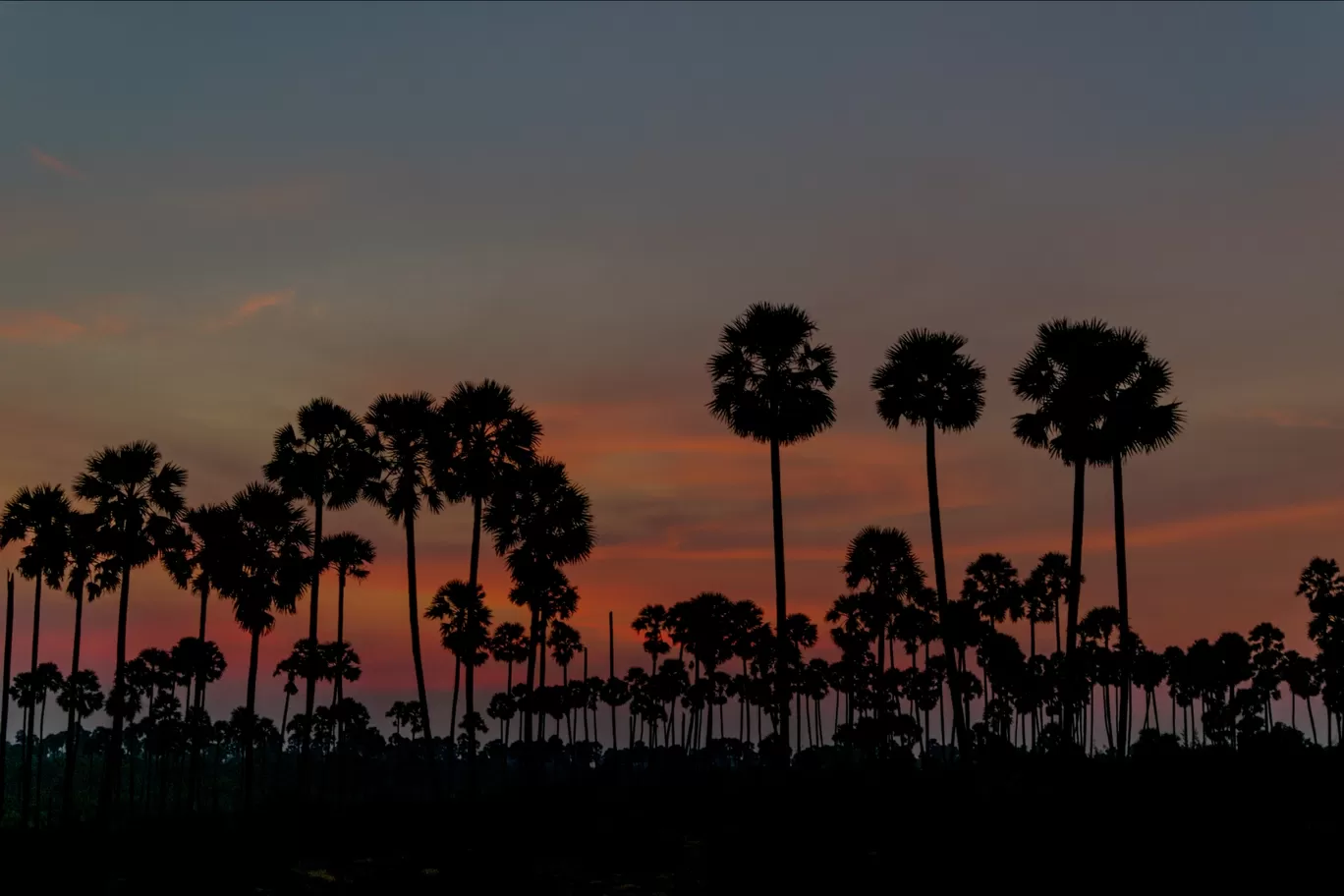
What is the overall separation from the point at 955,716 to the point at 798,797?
10.4m

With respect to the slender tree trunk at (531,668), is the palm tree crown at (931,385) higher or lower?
higher

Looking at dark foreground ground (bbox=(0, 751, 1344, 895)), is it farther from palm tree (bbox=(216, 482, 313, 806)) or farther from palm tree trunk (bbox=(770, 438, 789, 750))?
palm tree (bbox=(216, 482, 313, 806))

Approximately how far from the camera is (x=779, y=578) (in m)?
49.0

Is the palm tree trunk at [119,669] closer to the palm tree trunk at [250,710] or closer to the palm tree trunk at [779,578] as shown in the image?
the palm tree trunk at [250,710]

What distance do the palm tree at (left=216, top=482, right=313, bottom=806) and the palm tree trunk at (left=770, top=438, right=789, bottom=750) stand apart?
31.7 metres

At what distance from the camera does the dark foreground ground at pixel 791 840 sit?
102ft

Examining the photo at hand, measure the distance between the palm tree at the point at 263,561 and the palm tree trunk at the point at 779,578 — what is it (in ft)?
104

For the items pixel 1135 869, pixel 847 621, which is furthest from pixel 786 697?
pixel 847 621

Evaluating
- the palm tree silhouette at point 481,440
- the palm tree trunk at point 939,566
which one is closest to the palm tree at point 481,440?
the palm tree silhouette at point 481,440

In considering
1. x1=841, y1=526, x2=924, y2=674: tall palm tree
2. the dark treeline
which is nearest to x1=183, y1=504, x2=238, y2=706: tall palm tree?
the dark treeline

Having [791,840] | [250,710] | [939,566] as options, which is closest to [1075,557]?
[939,566]

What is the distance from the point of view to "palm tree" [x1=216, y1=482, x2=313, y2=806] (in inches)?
2756

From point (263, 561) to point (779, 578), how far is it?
34.6m

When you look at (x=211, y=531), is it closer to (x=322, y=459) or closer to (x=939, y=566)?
(x=322, y=459)
